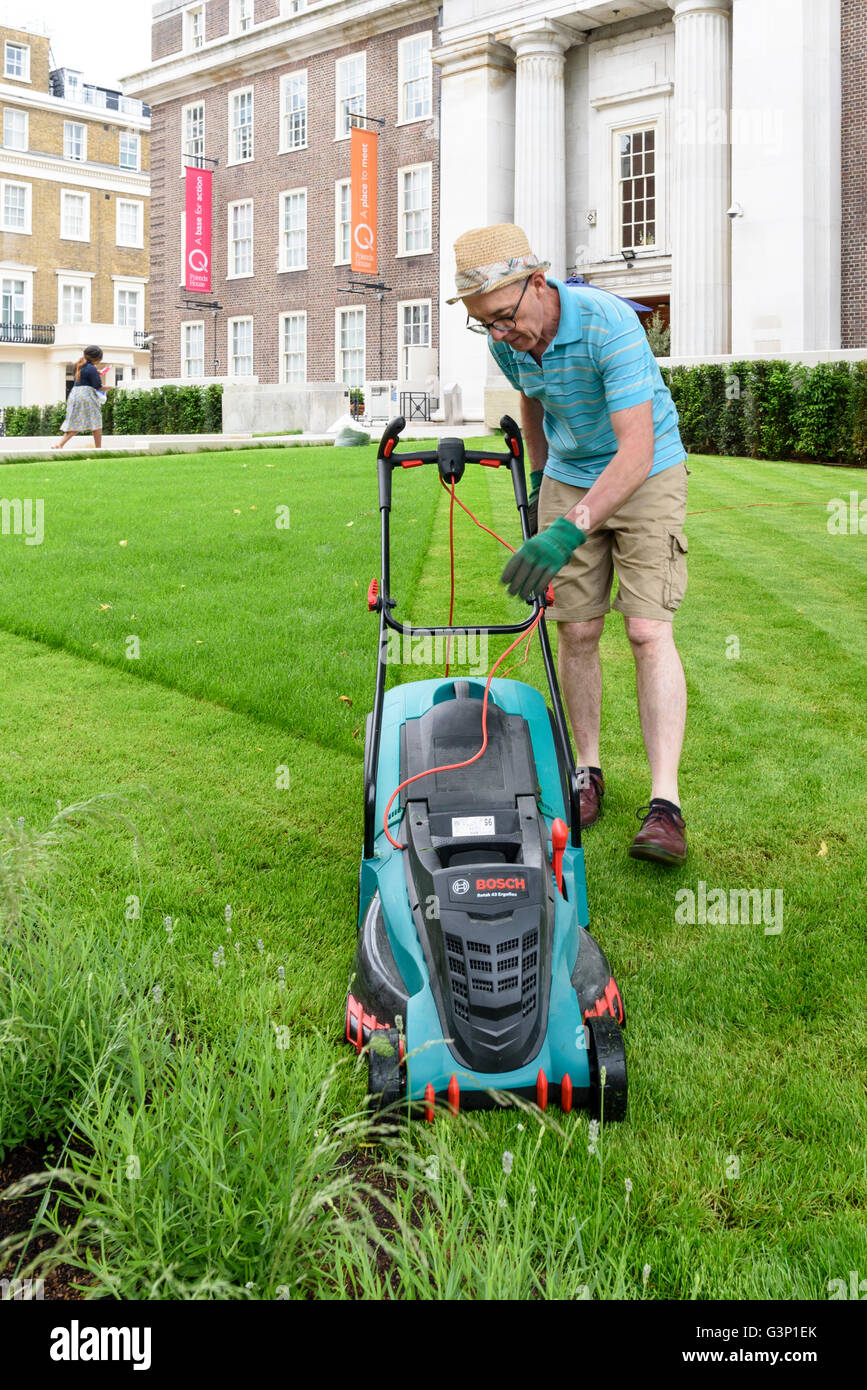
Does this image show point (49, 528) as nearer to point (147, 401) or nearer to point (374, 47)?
point (147, 401)

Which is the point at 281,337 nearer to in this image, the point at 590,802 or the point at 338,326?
the point at 338,326

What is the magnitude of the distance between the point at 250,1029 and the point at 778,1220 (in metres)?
1.04

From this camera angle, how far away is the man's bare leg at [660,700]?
3648 mm

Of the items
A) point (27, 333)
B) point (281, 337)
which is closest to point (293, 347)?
point (281, 337)

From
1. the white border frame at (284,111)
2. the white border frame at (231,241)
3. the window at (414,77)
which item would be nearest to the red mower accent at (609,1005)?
the window at (414,77)

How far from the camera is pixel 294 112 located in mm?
32125

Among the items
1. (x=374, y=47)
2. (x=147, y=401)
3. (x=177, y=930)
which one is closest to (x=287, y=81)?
(x=374, y=47)

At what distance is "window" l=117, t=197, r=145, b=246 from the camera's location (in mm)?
51406

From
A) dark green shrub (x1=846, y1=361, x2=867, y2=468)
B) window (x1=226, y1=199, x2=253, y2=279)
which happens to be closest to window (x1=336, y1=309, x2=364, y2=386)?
window (x1=226, y1=199, x2=253, y2=279)

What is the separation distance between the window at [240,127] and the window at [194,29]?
258cm

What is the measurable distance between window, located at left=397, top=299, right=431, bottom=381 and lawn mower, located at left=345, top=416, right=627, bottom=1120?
27.3m

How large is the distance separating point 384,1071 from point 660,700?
69.0 inches

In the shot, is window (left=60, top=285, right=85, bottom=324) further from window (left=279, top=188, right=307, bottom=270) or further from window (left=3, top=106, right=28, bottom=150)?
window (left=279, top=188, right=307, bottom=270)
